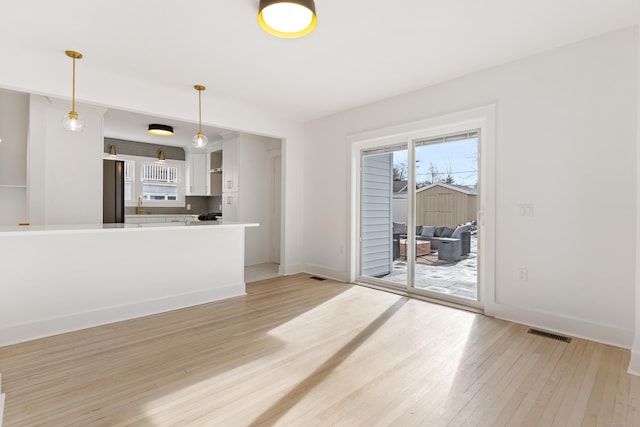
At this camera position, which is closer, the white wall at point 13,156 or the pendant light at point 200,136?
the pendant light at point 200,136

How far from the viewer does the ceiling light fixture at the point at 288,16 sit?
7.04 ft

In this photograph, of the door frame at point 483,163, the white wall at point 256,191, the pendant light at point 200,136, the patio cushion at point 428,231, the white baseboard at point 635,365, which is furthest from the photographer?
the white wall at point 256,191

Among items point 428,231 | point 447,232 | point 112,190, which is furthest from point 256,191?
point 447,232

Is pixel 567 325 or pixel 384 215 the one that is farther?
pixel 384 215

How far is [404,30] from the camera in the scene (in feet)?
9.04

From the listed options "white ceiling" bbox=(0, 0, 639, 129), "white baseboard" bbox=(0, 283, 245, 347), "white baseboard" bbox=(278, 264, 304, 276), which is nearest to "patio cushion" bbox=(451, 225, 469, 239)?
"white ceiling" bbox=(0, 0, 639, 129)

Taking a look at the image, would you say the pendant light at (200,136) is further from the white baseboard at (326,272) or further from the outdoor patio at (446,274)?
the outdoor patio at (446,274)

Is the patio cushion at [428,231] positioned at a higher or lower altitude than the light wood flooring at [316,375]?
higher

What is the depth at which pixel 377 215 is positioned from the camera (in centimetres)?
486

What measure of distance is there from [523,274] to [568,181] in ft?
3.24

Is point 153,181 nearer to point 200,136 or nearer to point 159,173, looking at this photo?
point 159,173

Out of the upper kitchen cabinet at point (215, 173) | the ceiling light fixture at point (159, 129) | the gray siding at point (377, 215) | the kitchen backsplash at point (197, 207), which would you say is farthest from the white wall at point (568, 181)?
the kitchen backsplash at point (197, 207)

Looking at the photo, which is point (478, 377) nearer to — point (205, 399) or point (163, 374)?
point (205, 399)

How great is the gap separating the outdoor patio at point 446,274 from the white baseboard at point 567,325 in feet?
1.44
